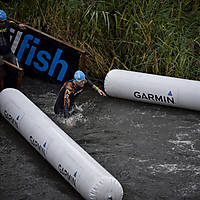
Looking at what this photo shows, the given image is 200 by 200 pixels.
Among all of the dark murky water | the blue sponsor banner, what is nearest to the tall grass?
the blue sponsor banner

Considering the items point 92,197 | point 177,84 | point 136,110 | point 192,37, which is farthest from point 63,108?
point 192,37

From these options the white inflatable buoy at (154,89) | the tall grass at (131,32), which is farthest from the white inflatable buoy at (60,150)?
the tall grass at (131,32)

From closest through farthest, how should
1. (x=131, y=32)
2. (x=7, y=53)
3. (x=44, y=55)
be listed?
(x=7, y=53) < (x=131, y=32) < (x=44, y=55)

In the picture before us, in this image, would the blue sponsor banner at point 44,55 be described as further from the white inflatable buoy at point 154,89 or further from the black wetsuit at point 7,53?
the white inflatable buoy at point 154,89

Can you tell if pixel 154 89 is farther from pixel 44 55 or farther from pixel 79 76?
pixel 44 55

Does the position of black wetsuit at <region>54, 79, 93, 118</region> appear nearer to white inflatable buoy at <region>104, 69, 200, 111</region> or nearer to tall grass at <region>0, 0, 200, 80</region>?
white inflatable buoy at <region>104, 69, 200, 111</region>

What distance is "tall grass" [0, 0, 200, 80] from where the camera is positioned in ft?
33.7

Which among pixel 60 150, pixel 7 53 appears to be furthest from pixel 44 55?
pixel 60 150

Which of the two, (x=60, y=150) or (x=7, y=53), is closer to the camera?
(x=60, y=150)

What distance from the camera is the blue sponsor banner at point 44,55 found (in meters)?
10.3

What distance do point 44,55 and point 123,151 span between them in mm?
3790

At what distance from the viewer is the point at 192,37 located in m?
10.9

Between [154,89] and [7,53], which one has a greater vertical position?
[7,53]

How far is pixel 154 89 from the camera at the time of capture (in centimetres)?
936
